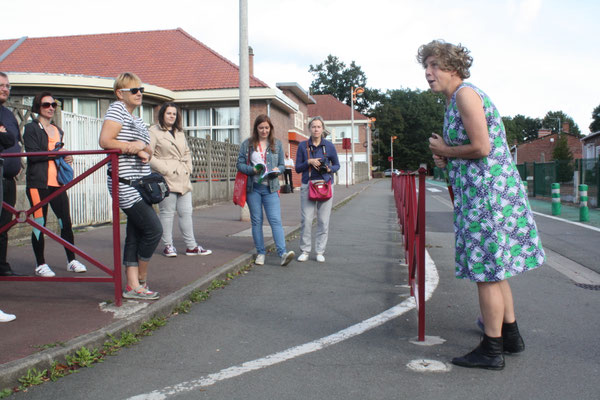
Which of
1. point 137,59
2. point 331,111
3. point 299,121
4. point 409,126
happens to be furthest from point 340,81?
point 137,59

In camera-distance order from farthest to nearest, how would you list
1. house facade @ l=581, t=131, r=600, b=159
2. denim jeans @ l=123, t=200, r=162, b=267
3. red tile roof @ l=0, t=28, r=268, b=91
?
house facade @ l=581, t=131, r=600, b=159
red tile roof @ l=0, t=28, r=268, b=91
denim jeans @ l=123, t=200, r=162, b=267

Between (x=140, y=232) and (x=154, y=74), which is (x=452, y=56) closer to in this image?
(x=140, y=232)

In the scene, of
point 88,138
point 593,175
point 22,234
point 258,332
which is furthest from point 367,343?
point 593,175

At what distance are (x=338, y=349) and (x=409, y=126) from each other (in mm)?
91818

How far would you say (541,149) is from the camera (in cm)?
6806

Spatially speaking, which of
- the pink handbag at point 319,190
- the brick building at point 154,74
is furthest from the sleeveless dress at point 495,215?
the brick building at point 154,74

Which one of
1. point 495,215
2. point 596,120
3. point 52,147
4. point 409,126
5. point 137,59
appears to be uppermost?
point 596,120

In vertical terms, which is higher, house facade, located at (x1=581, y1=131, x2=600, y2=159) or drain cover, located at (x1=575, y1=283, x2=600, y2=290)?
house facade, located at (x1=581, y1=131, x2=600, y2=159)

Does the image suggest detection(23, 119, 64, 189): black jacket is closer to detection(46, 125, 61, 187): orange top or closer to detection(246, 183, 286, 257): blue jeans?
detection(46, 125, 61, 187): orange top

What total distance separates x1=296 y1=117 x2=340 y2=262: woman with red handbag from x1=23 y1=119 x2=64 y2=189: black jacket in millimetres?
3106

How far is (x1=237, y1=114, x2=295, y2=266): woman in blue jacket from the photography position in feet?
22.9

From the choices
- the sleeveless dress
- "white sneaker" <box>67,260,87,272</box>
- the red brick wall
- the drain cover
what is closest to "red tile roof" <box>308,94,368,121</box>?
the red brick wall

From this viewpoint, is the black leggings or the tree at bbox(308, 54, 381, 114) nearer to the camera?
the black leggings

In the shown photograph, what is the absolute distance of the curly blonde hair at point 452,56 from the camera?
11.5 ft
